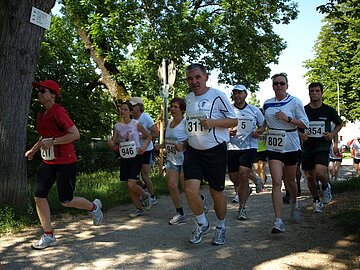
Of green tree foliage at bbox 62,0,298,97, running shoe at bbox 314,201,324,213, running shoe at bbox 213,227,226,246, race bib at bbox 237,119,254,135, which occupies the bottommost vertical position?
running shoe at bbox 213,227,226,246

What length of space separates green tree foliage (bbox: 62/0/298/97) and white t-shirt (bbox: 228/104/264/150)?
9101 millimetres

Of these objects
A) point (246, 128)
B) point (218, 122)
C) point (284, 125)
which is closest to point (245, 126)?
point (246, 128)

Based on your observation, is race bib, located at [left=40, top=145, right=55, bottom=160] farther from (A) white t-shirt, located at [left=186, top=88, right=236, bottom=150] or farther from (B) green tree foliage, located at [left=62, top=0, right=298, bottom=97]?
(B) green tree foliage, located at [left=62, top=0, right=298, bottom=97]

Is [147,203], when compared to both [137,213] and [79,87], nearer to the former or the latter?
[137,213]

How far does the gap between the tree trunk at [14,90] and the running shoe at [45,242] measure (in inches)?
56.8

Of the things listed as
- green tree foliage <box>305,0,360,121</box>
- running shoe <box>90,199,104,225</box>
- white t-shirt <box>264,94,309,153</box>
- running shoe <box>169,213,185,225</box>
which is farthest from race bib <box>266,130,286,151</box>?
green tree foliage <box>305,0,360,121</box>

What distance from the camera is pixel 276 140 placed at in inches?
231

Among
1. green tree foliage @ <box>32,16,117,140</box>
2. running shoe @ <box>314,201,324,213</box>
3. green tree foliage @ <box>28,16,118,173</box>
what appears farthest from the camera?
green tree foliage @ <box>32,16,117,140</box>

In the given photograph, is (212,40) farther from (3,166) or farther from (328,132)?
(3,166)

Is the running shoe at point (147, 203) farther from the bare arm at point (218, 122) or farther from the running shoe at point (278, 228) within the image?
the bare arm at point (218, 122)

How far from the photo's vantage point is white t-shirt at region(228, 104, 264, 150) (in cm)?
721

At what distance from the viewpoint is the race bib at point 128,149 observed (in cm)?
698


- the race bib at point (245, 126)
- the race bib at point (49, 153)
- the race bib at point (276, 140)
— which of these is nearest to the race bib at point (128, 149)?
the race bib at point (245, 126)

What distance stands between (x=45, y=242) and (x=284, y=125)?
3494 millimetres
